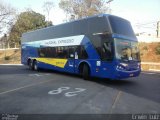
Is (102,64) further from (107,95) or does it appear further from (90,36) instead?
(107,95)

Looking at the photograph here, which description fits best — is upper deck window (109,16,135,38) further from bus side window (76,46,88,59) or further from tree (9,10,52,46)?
tree (9,10,52,46)

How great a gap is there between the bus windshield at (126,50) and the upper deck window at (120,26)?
545mm

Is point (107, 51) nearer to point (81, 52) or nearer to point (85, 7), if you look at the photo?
point (81, 52)

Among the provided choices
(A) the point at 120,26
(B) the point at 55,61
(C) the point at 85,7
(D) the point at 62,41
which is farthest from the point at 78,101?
(C) the point at 85,7

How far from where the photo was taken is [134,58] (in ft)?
43.0

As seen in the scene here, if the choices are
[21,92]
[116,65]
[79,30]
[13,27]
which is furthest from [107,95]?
[13,27]

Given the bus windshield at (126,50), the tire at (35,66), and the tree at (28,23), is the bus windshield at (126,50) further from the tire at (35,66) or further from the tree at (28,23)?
the tree at (28,23)

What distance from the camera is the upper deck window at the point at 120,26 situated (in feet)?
41.8

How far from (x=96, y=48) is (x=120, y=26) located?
6.04 ft

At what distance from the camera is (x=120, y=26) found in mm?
13133

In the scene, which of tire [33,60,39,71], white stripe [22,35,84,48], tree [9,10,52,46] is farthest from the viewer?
tree [9,10,52,46]

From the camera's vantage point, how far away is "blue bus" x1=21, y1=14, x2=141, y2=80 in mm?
12336

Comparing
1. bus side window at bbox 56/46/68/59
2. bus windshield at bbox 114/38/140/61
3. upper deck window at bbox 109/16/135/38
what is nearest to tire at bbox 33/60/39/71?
bus side window at bbox 56/46/68/59

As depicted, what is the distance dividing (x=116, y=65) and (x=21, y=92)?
4988 mm
